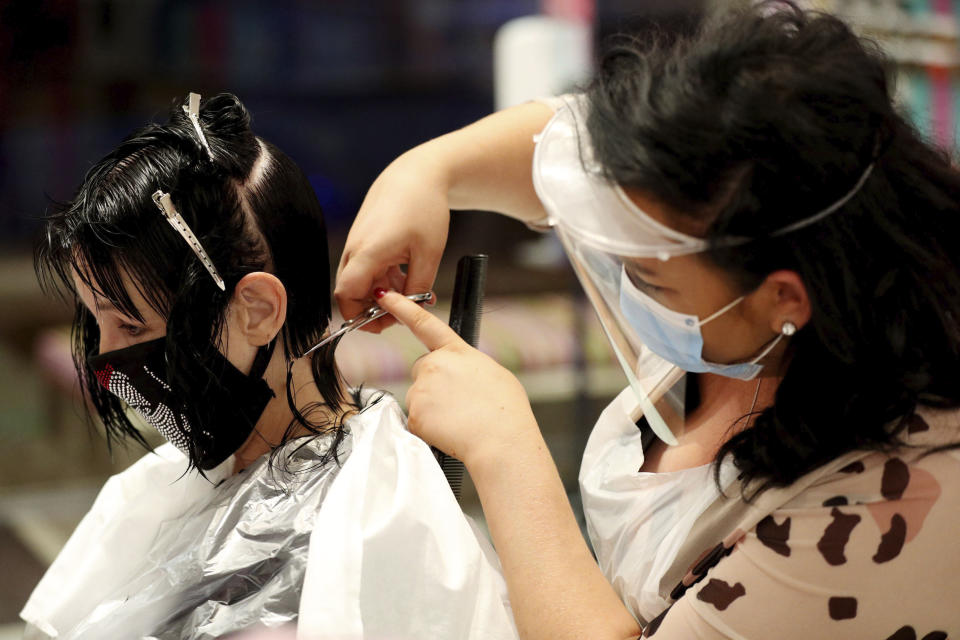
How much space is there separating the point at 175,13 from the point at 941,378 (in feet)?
9.34

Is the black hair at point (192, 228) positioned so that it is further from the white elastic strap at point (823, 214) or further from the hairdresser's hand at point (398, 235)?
the white elastic strap at point (823, 214)

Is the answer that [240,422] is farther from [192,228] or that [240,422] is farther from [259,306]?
[192,228]

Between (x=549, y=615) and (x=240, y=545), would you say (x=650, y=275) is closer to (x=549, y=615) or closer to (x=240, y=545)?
(x=549, y=615)

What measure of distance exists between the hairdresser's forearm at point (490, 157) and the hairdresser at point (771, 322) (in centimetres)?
24

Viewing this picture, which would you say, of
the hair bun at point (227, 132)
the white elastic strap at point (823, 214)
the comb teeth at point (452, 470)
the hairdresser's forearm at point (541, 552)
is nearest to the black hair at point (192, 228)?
the hair bun at point (227, 132)

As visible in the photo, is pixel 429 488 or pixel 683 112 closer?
pixel 683 112

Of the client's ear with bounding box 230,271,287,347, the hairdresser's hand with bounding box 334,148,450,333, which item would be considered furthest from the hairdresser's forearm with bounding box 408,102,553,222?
the client's ear with bounding box 230,271,287,347

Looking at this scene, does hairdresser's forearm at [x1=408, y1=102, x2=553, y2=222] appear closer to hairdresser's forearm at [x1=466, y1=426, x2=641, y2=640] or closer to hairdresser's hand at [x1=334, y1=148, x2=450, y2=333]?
hairdresser's hand at [x1=334, y1=148, x2=450, y2=333]

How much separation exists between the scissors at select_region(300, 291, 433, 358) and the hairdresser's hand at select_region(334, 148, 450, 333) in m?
0.01

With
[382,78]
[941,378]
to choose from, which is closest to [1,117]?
[382,78]

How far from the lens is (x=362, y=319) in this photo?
3.86 feet

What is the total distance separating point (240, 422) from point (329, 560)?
284 mm

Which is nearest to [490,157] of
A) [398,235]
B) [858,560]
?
[398,235]

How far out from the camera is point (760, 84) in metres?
0.83
